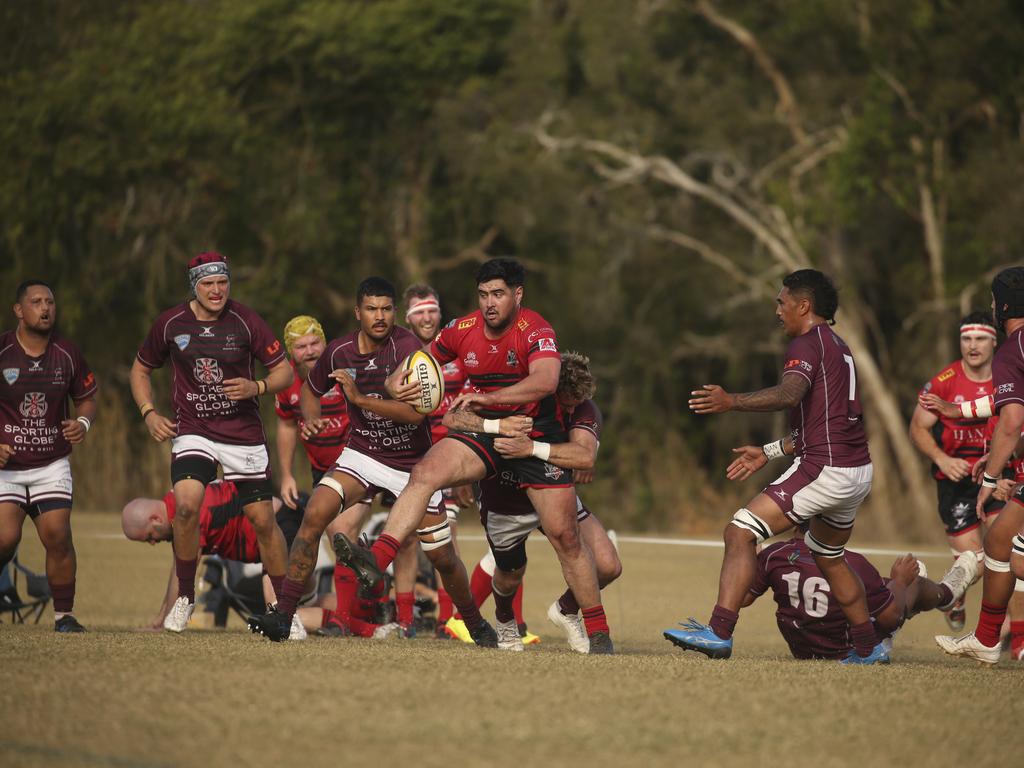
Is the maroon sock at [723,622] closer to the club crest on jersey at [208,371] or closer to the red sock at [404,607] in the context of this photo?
the red sock at [404,607]

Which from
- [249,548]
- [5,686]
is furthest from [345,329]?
[5,686]

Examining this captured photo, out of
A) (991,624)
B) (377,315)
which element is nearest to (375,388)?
(377,315)

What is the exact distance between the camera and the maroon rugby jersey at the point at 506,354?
809cm

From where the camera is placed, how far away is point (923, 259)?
25.1 meters

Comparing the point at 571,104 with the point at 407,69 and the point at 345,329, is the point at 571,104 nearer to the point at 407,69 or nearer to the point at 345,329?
the point at 407,69

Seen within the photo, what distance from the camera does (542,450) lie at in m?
7.94

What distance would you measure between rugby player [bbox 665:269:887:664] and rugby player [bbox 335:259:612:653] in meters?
0.77

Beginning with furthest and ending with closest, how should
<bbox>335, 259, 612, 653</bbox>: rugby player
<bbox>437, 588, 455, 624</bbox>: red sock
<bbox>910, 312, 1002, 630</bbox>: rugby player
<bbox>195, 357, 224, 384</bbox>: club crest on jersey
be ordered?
1. <bbox>910, 312, 1002, 630</bbox>: rugby player
2. <bbox>437, 588, 455, 624</bbox>: red sock
3. <bbox>195, 357, 224, 384</bbox>: club crest on jersey
4. <bbox>335, 259, 612, 653</bbox>: rugby player

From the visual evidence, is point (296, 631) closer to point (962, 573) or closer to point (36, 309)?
point (36, 309)

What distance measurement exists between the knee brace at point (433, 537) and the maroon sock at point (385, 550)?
102 centimetres

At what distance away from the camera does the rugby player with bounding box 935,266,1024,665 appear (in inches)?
306

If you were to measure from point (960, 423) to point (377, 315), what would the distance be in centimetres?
440

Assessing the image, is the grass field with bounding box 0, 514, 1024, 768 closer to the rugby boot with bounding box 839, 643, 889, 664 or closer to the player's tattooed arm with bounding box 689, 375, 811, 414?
the rugby boot with bounding box 839, 643, 889, 664

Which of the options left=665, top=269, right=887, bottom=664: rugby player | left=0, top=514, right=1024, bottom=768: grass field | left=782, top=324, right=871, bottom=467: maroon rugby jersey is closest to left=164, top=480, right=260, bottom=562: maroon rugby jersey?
left=0, top=514, right=1024, bottom=768: grass field
